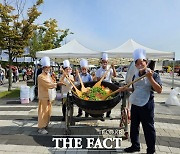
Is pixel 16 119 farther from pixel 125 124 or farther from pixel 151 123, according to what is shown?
pixel 151 123

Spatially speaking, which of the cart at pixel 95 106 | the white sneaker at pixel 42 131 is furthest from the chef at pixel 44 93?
the cart at pixel 95 106

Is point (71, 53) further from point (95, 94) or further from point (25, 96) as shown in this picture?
point (95, 94)

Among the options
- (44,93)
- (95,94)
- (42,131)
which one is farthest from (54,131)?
(95,94)

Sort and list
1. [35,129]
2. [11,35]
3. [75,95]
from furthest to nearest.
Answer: [11,35]
[35,129]
[75,95]

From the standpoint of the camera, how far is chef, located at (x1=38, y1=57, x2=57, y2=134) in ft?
18.0

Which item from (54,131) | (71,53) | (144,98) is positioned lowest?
(54,131)

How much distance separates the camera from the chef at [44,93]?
216 inches

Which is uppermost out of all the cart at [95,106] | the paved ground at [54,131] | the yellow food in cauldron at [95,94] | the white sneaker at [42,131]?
the yellow food in cauldron at [95,94]

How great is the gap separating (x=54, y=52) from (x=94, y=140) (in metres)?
6.90

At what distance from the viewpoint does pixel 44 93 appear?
5609 mm

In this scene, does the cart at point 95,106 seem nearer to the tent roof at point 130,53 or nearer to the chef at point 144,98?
the chef at point 144,98

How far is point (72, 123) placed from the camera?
5.66 metres

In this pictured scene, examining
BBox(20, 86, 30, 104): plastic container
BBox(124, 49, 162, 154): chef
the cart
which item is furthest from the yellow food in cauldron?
BBox(20, 86, 30, 104): plastic container

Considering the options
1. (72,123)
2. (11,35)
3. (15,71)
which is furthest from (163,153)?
(15,71)
